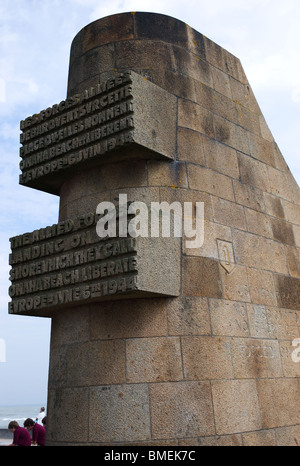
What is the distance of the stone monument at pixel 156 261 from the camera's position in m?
5.46

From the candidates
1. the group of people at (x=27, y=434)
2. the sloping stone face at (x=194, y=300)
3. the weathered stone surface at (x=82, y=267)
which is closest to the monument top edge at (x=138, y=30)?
the sloping stone face at (x=194, y=300)

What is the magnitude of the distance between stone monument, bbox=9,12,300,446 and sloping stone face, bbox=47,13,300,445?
2 centimetres

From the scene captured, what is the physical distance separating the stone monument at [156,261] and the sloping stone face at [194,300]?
0.02m

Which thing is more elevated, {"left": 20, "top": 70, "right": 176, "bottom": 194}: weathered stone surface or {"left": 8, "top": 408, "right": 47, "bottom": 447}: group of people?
{"left": 20, "top": 70, "right": 176, "bottom": 194}: weathered stone surface

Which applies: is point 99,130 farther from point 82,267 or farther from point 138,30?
point 138,30

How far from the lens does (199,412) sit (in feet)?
17.7

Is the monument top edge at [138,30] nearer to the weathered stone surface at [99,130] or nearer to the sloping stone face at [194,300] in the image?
the sloping stone face at [194,300]

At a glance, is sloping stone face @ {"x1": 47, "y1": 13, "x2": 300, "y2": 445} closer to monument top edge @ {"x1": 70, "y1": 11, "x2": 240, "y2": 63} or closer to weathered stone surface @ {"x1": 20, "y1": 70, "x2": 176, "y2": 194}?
monument top edge @ {"x1": 70, "y1": 11, "x2": 240, "y2": 63}

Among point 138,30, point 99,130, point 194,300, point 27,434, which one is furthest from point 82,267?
point 27,434

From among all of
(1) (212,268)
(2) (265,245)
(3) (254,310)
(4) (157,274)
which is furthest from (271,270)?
(4) (157,274)

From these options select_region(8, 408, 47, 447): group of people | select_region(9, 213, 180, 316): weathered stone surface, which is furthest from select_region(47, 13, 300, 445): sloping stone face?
select_region(8, 408, 47, 447): group of people

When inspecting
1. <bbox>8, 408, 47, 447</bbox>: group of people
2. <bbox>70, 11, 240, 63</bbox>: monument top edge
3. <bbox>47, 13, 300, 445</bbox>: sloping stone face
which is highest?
<bbox>70, 11, 240, 63</bbox>: monument top edge

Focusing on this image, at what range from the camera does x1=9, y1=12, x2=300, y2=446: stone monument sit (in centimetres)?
546

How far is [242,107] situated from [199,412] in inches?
206
